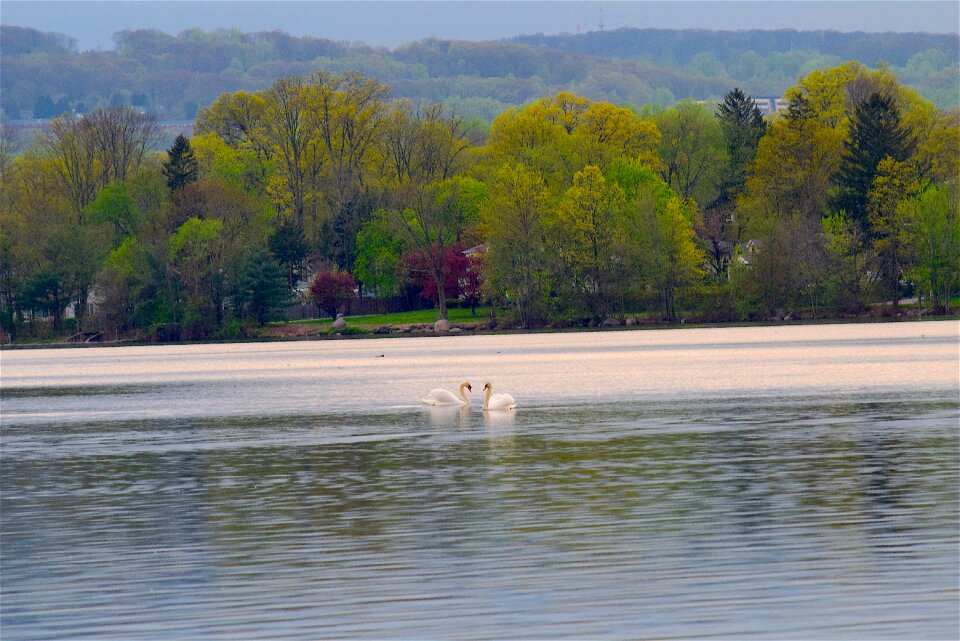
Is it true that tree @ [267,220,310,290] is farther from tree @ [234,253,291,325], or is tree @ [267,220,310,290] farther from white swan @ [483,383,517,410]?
white swan @ [483,383,517,410]

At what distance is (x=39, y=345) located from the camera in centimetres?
11700

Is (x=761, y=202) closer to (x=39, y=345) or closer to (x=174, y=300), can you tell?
(x=174, y=300)

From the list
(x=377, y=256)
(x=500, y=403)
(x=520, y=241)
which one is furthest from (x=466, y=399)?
(x=377, y=256)

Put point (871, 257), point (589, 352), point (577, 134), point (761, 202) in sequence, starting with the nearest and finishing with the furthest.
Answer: point (589, 352) < point (871, 257) < point (761, 202) < point (577, 134)

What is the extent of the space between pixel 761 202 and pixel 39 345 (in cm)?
5479

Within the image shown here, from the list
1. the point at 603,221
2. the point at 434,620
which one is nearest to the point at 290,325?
the point at 603,221

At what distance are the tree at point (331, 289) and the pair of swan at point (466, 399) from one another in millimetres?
79821

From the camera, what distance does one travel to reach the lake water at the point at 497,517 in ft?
44.8

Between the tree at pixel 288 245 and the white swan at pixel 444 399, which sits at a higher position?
the tree at pixel 288 245

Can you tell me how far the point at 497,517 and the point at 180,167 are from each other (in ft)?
359

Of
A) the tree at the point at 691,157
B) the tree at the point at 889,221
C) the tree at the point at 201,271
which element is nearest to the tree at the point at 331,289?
the tree at the point at 201,271

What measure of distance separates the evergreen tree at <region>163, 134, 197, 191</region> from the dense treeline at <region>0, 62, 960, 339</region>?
18 centimetres

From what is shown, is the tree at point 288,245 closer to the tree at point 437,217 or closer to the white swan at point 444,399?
the tree at point 437,217

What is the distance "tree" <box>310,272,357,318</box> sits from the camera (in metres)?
122
